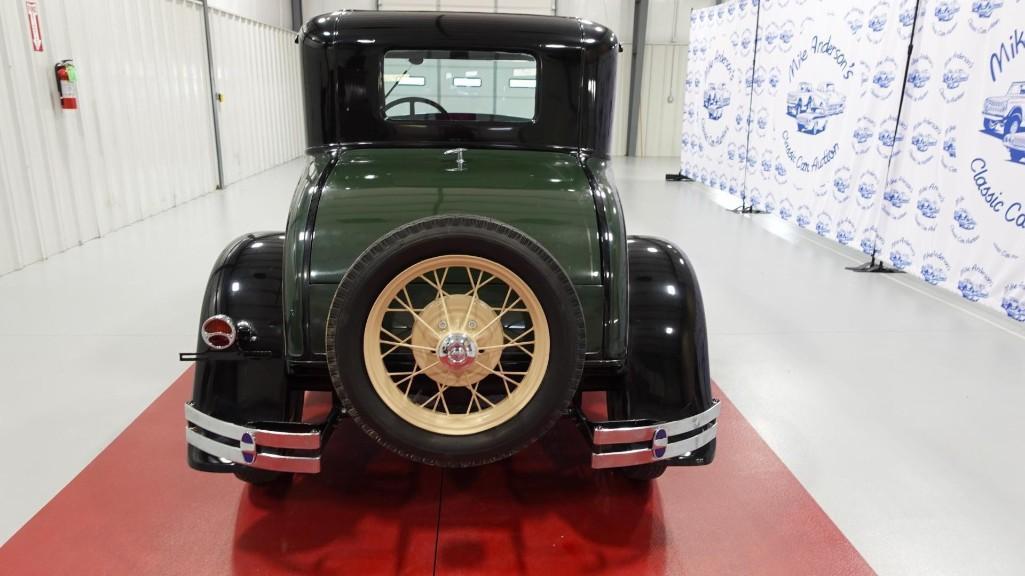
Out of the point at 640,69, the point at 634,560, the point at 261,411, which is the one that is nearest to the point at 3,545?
the point at 261,411

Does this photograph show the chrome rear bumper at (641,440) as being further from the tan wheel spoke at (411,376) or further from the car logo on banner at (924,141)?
the car logo on banner at (924,141)

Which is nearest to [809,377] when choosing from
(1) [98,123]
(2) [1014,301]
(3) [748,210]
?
(2) [1014,301]

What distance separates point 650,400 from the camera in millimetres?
2312

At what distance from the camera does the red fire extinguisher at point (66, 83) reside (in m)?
5.69

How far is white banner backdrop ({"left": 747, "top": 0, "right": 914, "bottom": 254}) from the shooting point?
19.0 ft

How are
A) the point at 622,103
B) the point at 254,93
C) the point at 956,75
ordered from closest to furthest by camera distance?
the point at 956,75, the point at 254,93, the point at 622,103

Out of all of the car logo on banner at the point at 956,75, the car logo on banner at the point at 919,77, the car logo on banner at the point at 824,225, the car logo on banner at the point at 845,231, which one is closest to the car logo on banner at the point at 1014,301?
the car logo on banner at the point at 956,75

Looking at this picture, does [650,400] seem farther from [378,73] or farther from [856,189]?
[856,189]

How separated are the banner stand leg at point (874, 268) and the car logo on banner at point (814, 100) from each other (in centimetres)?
119

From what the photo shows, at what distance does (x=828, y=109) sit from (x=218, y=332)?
6.20 m

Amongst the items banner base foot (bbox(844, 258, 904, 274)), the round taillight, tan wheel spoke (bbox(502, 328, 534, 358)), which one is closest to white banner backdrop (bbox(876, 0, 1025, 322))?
banner base foot (bbox(844, 258, 904, 274))

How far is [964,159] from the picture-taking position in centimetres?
486

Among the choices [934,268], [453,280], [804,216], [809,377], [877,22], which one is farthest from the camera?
[804,216]

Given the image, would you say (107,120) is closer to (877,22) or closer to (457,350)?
(457,350)
